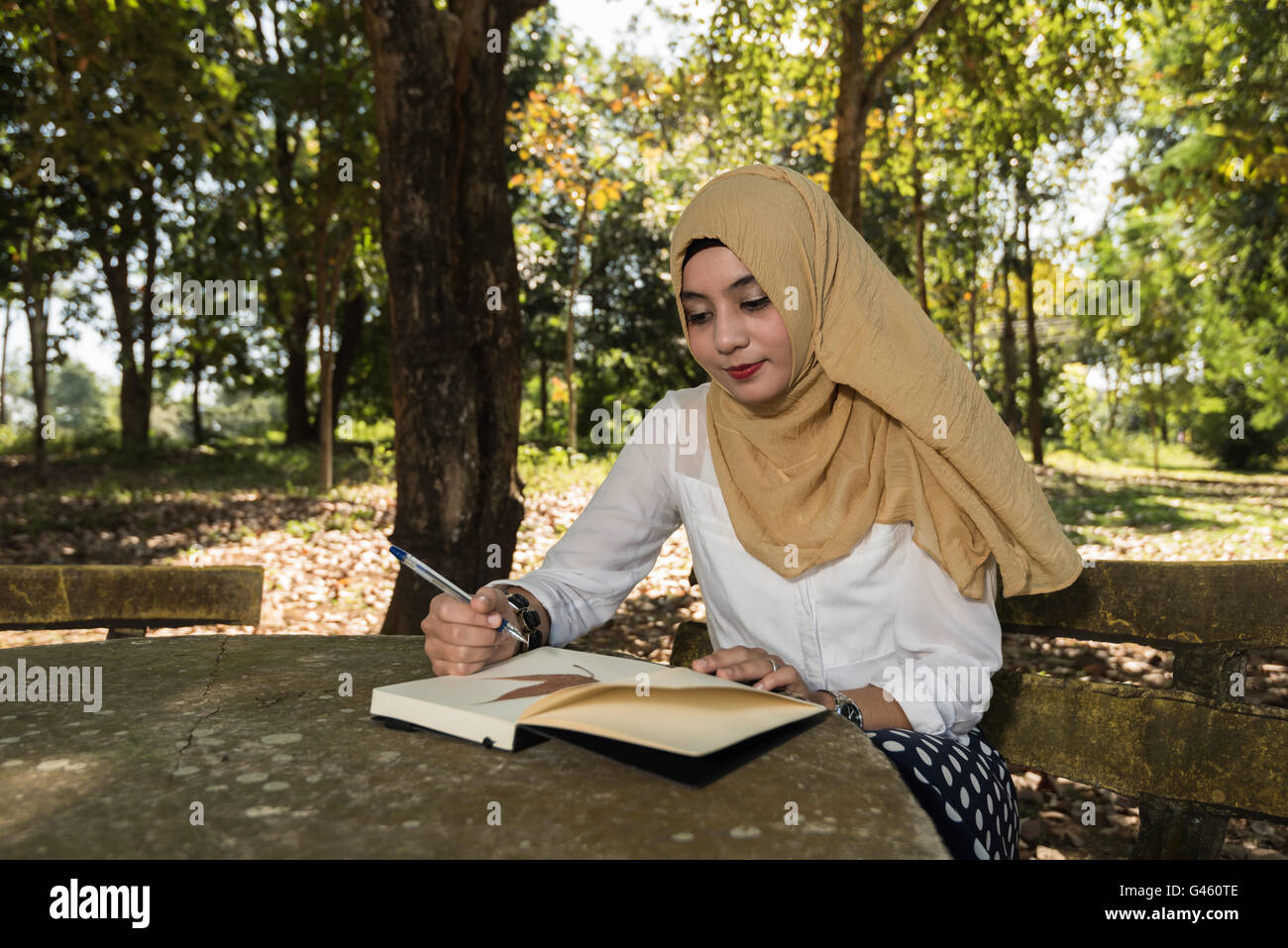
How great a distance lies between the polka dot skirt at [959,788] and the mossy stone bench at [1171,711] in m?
0.26

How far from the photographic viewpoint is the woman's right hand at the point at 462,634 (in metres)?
1.62

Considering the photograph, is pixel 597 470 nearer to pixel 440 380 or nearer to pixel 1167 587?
pixel 440 380

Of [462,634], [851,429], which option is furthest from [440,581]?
[851,429]

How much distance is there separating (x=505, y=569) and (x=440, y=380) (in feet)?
2.93

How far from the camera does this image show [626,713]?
125cm

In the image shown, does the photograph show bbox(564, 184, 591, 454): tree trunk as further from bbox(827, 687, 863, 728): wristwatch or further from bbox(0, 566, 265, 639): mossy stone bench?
bbox(827, 687, 863, 728): wristwatch

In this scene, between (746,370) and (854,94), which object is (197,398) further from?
(746,370)

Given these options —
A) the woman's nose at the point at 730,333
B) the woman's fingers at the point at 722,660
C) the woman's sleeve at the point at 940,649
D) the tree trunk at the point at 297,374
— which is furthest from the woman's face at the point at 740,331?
the tree trunk at the point at 297,374

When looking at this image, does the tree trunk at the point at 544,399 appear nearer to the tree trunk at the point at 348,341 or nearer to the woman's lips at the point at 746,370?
the tree trunk at the point at 348,341

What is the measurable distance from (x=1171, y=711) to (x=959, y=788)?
540 mm

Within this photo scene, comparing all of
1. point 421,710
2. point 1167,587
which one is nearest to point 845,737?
point 421,710

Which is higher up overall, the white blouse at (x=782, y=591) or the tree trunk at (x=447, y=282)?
the tree trunk at (x=447, y=282)

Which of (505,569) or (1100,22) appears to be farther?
(1100,22)

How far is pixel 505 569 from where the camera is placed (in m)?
4.12
